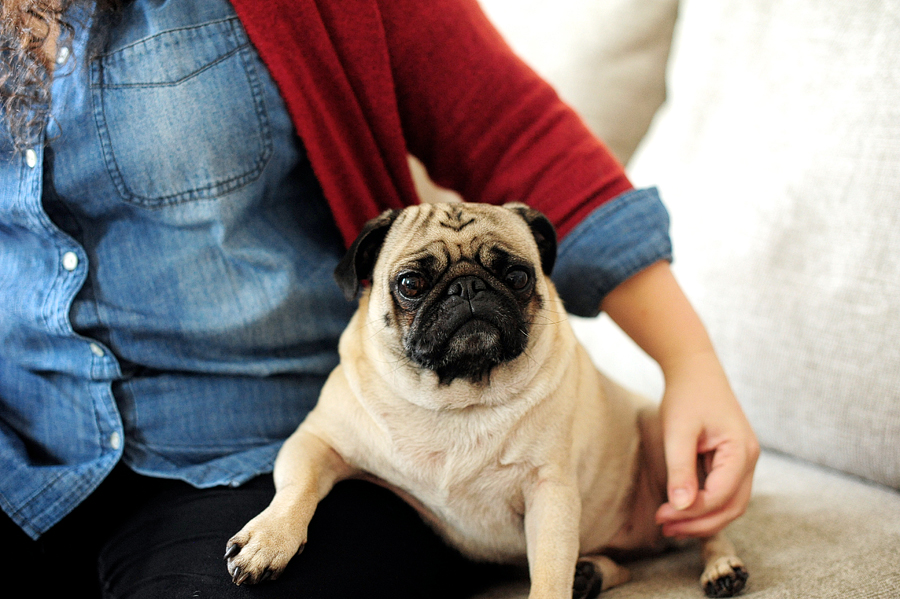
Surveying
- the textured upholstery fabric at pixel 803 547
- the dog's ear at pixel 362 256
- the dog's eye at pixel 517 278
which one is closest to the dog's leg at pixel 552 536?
the textured upholstery fabric at pixel 803 547

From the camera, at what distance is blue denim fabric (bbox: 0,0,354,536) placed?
0.86m

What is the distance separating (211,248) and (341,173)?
22 cm

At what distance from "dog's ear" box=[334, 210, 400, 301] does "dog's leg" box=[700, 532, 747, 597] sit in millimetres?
625

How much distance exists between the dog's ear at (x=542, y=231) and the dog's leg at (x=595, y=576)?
451 mm

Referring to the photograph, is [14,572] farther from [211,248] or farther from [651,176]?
[651,176]

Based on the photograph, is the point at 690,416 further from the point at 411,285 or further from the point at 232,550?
the point at 232,550

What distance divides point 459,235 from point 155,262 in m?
0.44

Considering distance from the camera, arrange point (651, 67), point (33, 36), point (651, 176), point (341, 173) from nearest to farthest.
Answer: point (33, 36), point (341, 173), point (651, 176), point (651, 67)

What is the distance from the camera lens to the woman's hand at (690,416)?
0.87 m

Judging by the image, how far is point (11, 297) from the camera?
2.89ft

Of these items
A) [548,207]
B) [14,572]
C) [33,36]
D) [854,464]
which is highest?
[33,36]

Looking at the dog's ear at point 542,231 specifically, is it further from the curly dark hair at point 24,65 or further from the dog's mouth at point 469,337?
the curly dark hair at point 24,65

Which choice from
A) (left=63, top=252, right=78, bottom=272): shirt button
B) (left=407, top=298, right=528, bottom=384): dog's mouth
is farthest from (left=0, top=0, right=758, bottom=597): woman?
(left=407, top=298, right=528, bottom=384): dog's mouth

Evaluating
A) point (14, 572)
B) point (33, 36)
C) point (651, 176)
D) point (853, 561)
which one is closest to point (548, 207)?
point (651, 176)
